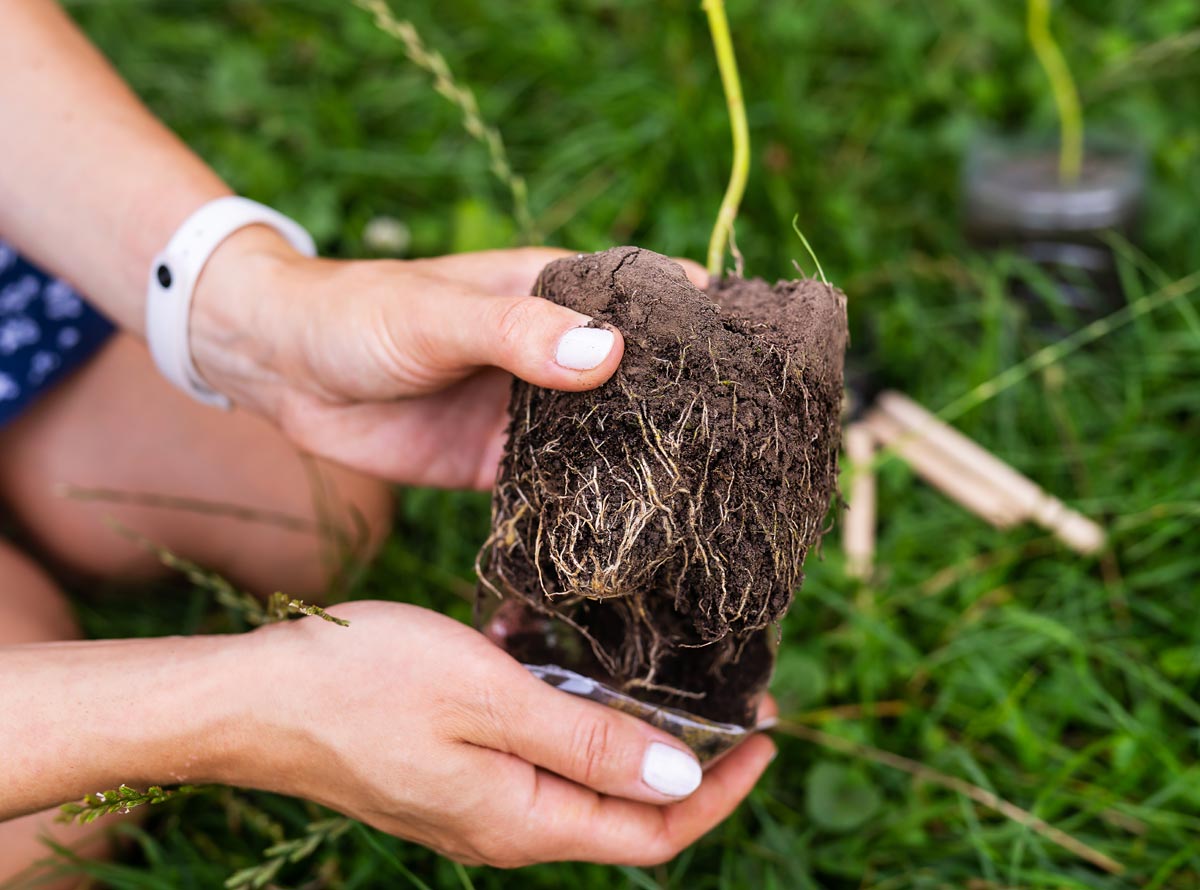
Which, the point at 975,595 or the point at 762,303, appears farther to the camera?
the point at 975,595

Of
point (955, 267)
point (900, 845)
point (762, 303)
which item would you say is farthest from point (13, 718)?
point (955, 267)

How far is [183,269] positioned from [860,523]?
4.53ft

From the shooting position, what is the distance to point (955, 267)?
2629 millimetres

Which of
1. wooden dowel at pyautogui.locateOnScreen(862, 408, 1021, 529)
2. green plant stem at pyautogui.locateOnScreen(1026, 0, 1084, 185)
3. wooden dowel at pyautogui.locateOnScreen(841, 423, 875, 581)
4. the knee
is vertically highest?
green plant stem at pyautogui.locateOnScreen(1026, 0, 1084, 185)

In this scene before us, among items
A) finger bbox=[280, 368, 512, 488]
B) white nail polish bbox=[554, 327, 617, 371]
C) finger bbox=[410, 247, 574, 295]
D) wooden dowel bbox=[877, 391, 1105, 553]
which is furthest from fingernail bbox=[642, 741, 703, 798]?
wooden dowel bbox=[877, 391, 1105, 553]

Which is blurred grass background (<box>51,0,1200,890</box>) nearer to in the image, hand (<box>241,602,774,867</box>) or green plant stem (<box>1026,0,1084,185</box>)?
green plant stem (<box>1026,0,1084,185</box>)

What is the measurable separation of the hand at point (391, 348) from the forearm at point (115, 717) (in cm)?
46

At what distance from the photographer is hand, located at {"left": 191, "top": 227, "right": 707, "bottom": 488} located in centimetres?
123

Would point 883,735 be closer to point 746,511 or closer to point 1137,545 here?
point 1137,545

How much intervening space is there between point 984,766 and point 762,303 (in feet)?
3.39

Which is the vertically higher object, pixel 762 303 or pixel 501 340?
pixel 762 303

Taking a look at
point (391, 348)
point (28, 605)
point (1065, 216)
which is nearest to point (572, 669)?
point (391, 348)

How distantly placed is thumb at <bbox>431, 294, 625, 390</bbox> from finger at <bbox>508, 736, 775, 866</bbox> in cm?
55

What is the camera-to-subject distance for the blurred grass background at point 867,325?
1730mm
